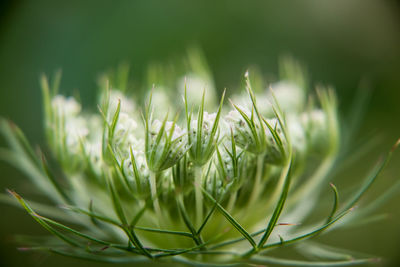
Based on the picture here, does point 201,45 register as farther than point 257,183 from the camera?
Yes

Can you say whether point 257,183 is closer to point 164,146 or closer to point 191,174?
point 191,174

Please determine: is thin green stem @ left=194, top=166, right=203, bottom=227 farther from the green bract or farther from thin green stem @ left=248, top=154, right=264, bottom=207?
thin green stem @ left=248, top=154, right=264, bottom=207

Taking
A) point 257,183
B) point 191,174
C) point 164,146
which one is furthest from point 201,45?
point 164,146

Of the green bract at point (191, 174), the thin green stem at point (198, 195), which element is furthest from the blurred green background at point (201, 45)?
the thin green stem at point (198, 195)

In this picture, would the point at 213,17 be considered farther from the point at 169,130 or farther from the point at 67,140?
the point at 169,130

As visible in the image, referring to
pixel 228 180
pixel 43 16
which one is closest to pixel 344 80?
pixel 228 180

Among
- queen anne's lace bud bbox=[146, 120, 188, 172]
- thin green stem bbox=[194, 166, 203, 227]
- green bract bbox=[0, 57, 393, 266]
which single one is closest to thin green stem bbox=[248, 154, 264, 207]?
green bract bbox=[0, 57, 393, 266]

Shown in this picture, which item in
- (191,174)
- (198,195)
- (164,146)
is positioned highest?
(164,146)

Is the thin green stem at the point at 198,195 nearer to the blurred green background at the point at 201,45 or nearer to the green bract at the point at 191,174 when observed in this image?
the green bract at the point at 191,174
